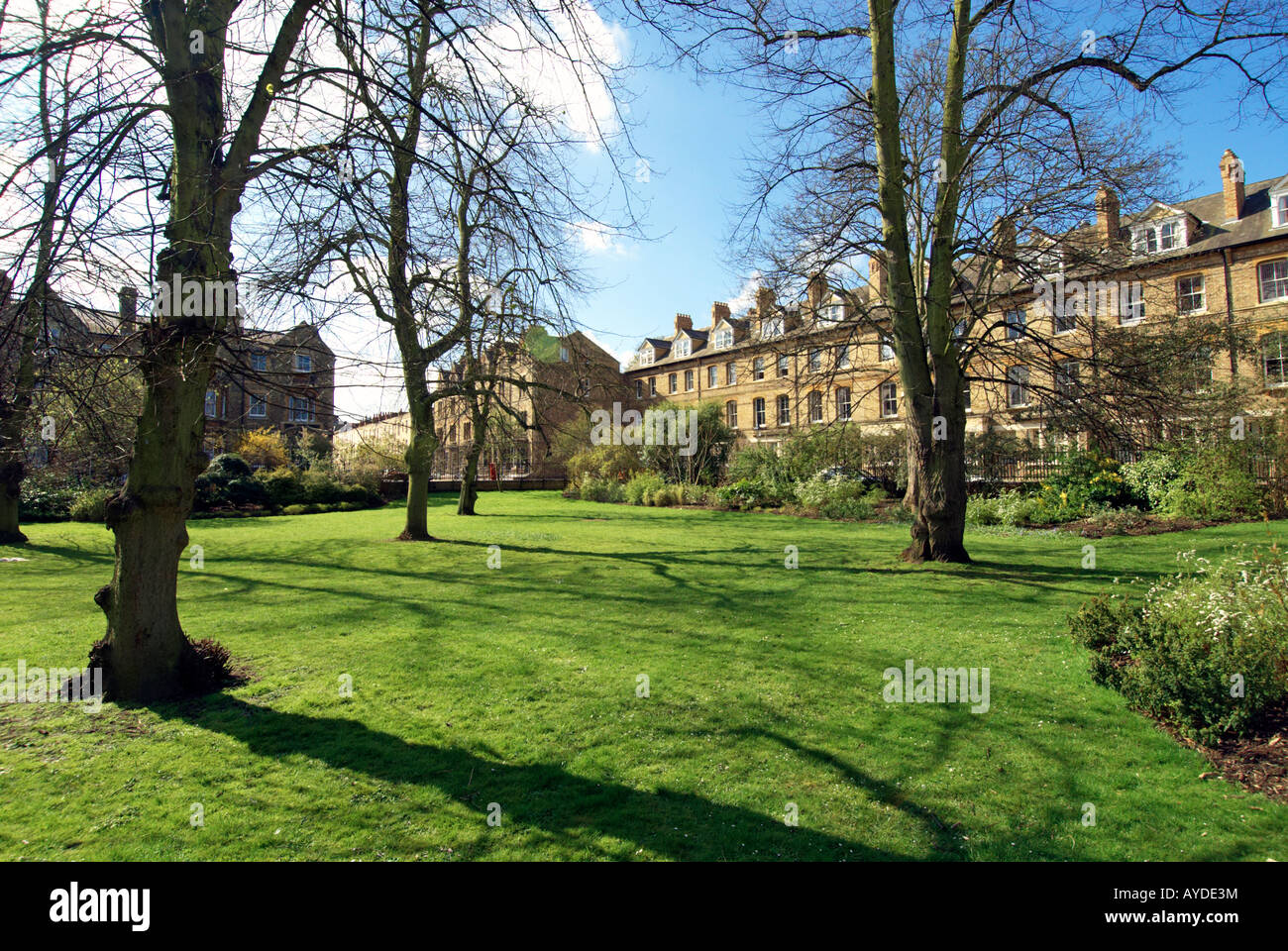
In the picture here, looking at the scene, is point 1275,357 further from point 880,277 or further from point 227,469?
point 227,469

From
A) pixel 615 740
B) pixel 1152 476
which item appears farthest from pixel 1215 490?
pixel 615 740

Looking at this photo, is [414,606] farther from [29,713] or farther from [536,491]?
[536,491]

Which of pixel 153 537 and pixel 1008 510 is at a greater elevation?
pixel 153 537

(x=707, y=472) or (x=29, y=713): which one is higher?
(x=707, y=472)

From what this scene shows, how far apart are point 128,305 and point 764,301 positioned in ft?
35.0

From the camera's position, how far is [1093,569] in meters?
10.8

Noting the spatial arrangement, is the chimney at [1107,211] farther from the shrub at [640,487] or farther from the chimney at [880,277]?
the shrub at [640,487]

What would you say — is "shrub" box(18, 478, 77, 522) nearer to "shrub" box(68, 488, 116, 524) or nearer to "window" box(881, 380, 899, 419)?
"shrub" box(68, 488, 116, 524)

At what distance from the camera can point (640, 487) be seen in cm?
2961

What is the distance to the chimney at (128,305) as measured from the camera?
464 centimetres

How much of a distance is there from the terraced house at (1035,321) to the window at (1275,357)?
0.09m

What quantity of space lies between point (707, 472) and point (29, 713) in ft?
89.1

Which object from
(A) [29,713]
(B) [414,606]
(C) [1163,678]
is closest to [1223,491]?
(C) [1163,678]
